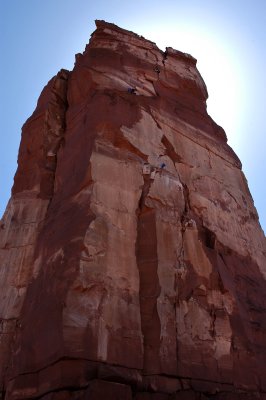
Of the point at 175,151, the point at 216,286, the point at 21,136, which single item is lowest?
the point at 216,286

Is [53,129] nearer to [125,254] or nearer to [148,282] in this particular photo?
[125,254]

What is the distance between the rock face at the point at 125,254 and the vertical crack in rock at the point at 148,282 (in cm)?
2

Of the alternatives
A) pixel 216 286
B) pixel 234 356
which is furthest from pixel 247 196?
pixel 234 356

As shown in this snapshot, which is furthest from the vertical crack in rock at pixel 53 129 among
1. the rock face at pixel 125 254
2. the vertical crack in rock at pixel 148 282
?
the vertical crack in rock at pixel 148 282

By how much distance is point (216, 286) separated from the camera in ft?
29.1

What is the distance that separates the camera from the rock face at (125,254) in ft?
22.4

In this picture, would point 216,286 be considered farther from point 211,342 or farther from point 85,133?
point 85,133

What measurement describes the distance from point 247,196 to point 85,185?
544 centimetres

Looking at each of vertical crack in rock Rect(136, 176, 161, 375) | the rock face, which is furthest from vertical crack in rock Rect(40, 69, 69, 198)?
vertical crack in rock Rect(136, 176, 161, 375)

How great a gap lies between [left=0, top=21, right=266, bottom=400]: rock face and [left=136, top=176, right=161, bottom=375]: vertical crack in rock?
0.02 m

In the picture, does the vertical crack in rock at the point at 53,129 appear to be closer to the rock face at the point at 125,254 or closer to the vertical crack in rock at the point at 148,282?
the rock face at the point at 125,254

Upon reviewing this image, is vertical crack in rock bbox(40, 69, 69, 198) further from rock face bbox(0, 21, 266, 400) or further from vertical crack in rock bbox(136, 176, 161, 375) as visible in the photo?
vertical crack in rock bbox(136, 176, 161, 375)

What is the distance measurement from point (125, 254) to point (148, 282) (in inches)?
23.3

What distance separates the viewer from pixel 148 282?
315 inches
